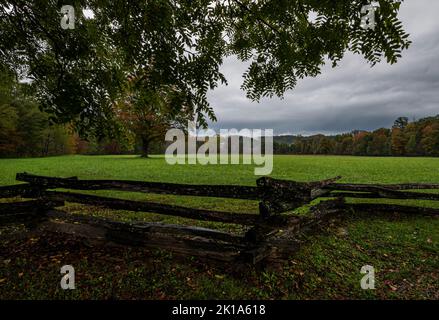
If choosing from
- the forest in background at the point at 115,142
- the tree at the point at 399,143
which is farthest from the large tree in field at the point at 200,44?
the tree at the point at 399,143

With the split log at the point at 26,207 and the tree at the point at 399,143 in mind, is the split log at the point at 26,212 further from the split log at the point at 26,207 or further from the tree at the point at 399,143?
the tree at the point at 399,143

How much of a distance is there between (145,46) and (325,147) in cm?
11558

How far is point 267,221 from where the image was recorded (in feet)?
13.3

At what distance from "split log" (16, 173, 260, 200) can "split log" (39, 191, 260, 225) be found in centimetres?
30

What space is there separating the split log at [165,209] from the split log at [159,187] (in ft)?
0.97

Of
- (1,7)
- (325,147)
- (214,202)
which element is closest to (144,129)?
(214,202)

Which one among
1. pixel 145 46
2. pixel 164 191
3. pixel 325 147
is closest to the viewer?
pixel 145 46

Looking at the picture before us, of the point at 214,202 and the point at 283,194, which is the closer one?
the point at 283,194

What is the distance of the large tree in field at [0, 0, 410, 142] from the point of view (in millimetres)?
2188

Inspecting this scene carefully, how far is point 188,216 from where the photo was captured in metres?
4.77

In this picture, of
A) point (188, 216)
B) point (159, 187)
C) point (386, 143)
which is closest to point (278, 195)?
point (188, 216)

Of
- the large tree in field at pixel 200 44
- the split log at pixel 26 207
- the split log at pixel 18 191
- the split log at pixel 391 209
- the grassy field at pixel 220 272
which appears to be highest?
the large tree in field at pixel 200 44

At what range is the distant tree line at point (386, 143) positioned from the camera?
70.8 m
